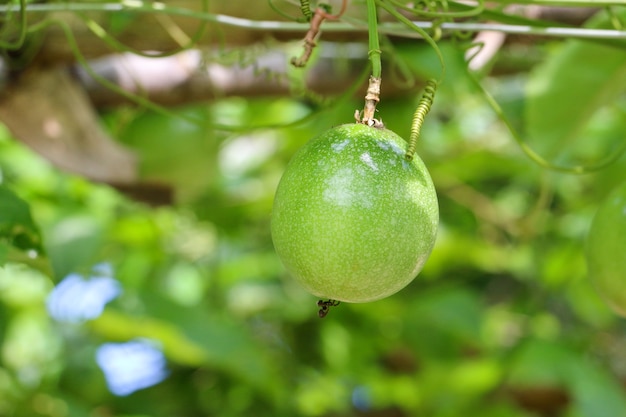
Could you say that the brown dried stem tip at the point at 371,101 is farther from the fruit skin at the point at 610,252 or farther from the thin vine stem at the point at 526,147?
the fruit skin at the point at 610,252

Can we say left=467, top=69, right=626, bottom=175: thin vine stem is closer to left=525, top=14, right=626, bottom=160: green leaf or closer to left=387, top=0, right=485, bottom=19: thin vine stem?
left=387, top=0, right=485, bottom=19: thin vine stem

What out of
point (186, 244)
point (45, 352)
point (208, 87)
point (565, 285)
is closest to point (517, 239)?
point (565, 285)

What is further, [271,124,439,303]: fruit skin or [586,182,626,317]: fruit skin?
[586,182,626,317]: fruit skin

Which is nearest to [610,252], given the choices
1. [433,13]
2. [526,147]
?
[526,147]

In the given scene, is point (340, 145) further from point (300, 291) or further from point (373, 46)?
point (300, 291)

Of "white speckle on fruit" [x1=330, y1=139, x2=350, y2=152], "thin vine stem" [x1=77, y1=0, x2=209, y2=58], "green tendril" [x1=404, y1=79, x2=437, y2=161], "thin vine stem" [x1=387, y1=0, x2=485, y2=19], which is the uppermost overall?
"thin vine stem" [x1=387, y1=0, x2=485, y2=19]

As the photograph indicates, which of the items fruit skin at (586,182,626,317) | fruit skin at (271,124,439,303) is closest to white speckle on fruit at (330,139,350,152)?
fruit skin at (271,124,439,303)
